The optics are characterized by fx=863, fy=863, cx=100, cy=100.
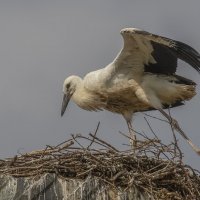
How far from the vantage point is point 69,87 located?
430 inches

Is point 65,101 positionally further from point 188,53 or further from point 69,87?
point 188,53

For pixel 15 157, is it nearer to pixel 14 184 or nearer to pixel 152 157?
pixel 14 184

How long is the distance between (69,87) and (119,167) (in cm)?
311

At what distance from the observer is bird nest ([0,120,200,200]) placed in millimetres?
7762

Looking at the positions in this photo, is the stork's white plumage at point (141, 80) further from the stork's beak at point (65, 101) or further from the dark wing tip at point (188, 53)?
the stork's beak at point (65, 101)

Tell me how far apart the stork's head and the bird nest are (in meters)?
2.56

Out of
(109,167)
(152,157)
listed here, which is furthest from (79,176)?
(152,157)

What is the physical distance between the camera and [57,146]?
806 centimetres

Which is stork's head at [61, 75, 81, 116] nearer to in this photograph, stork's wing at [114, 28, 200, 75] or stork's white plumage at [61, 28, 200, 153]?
stork's white plumage at [61, 28, 200, 153]

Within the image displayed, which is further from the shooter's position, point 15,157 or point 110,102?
point 110,102

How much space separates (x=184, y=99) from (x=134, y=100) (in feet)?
1.95

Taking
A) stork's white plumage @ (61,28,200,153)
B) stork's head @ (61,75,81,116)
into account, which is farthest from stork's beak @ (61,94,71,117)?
stork's white plumage @ (61,28,200,153)

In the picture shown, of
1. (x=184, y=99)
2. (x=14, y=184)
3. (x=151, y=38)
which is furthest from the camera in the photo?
(x=184, y=99)

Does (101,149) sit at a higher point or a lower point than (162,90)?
A: lower
